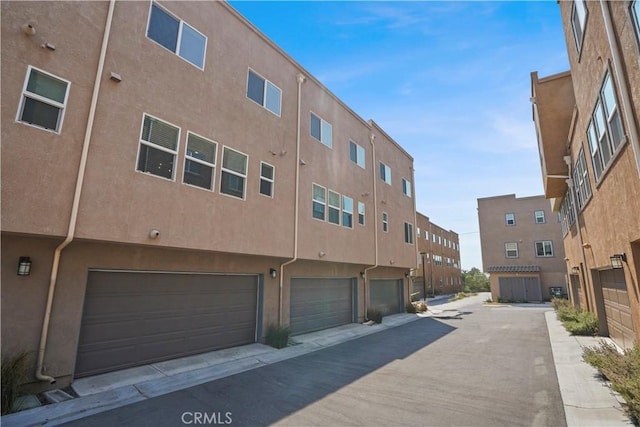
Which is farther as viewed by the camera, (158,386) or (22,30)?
A: (158,386)

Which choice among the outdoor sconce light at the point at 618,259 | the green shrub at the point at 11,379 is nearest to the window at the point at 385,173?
the outdoor sconce light at the point at 618,259

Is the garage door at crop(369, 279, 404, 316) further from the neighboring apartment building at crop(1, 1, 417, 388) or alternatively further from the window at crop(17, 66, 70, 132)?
the window at crop(17, 66, 70, 132)

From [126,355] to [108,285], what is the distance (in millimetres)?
1780

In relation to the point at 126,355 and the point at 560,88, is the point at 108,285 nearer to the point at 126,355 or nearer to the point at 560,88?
the point at 126,355

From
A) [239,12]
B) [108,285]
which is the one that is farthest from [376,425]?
[239,12]

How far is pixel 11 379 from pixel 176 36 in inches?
337

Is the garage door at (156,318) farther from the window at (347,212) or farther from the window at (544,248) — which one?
the window at (544,248)

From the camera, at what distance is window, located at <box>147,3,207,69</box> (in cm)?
823

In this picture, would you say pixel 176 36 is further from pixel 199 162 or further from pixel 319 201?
pixel 319 201

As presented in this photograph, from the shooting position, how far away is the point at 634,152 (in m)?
5.36

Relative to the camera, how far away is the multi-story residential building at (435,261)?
37431 mm

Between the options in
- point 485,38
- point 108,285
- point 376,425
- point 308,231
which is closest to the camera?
point 376,425

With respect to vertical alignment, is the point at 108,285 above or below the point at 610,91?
below

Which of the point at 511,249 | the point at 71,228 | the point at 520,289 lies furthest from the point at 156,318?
the point at 511,249
